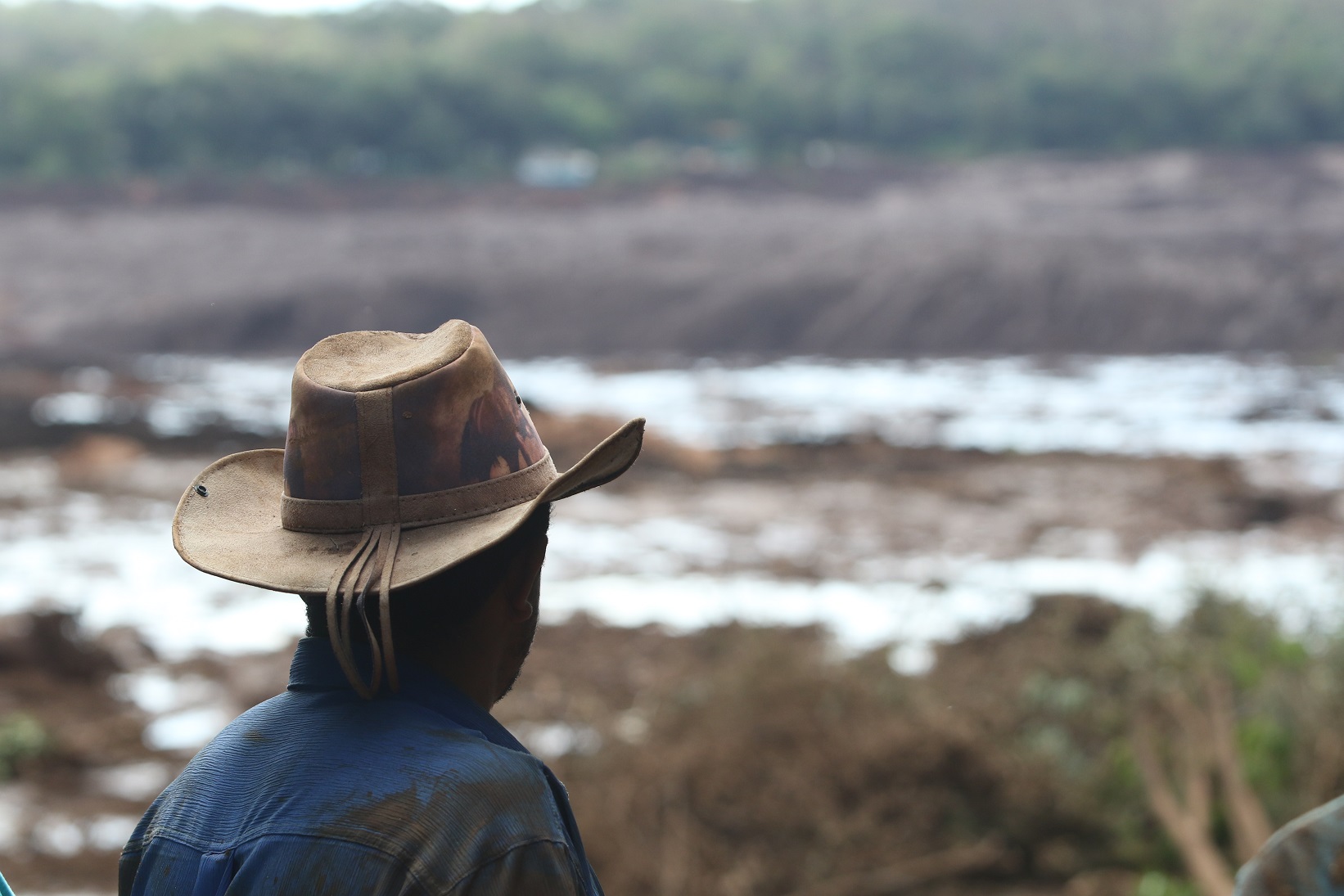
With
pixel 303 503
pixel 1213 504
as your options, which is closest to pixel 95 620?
pixel 303 503

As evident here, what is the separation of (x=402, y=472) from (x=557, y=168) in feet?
132

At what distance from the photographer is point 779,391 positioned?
75.5 feet

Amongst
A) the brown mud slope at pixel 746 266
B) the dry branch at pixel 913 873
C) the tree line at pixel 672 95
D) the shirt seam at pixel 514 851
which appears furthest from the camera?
the tree line at pixel 672 95

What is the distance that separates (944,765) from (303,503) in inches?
177

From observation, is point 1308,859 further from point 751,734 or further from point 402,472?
point 751,734

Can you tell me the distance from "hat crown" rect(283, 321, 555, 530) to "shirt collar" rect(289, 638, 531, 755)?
0.14 m

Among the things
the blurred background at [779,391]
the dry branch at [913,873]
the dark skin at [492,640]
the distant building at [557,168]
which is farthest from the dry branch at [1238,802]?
the distant building at [557,168]

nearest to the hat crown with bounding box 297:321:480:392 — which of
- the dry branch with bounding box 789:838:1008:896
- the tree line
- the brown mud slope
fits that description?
the dry branch with bounding box 789:838:1008:896

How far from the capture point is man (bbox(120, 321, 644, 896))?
1.27 m

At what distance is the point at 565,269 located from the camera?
105 ft

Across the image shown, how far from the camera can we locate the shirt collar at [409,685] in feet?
4.67

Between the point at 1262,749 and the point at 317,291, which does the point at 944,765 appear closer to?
the point at 1262,749

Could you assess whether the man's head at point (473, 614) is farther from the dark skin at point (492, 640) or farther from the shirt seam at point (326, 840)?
the shirt seam at point (326, 840)

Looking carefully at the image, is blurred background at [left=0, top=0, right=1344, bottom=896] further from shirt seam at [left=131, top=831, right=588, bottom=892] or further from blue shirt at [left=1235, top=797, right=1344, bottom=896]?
shirt seam at [left=131, top=831, right=588, bottom=892]
